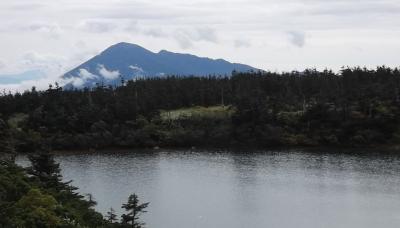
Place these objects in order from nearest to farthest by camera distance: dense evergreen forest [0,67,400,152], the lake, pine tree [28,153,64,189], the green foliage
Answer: the green foliage → pine tree [28,153,64,189] → the lake → dense evergreen forest [0,67,400,152]

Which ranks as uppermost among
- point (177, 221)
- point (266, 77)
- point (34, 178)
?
point (266, 77)

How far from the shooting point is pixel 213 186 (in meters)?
82.3

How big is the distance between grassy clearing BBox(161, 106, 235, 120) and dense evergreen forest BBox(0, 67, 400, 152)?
0.28 meters

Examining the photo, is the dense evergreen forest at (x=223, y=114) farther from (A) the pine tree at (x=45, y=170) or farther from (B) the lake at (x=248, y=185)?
(A) the pine tree at (x=45, y=170)

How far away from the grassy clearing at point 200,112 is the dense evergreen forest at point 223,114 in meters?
0.28

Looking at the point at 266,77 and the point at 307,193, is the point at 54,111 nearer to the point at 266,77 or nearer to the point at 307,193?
the point at 266,77

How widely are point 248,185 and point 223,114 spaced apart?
6068cm

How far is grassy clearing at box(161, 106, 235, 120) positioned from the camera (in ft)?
463

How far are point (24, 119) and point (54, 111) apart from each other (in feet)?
27.9

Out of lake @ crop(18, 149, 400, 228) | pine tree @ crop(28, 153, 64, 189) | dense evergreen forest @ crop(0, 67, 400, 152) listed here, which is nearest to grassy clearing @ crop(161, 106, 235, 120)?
dense evergreen forest @ crop(0, 67, 400, 152)

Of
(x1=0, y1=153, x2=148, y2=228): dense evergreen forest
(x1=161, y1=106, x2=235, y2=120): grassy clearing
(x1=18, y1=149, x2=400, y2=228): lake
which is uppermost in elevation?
(x1=161, y1=106, x2=235, y2=120): grassy clearing

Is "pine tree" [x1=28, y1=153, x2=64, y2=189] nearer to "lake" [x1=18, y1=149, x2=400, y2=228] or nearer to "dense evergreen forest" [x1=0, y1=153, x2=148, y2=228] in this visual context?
"dense evergreen forest" [x1=0, y1=153, x2=148, y2=228]

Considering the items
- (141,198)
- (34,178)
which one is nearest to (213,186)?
(141,198)

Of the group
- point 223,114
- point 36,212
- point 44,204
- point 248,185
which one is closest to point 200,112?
point 223,114
